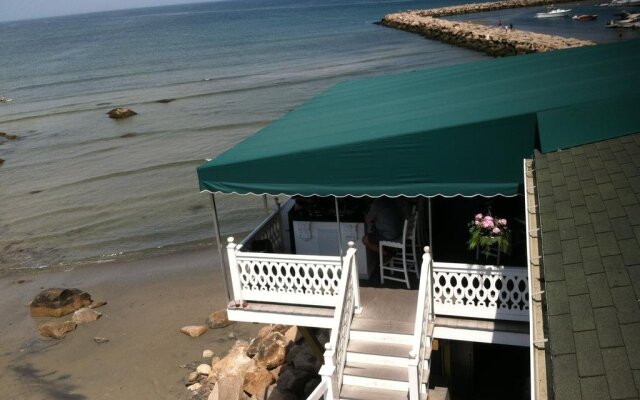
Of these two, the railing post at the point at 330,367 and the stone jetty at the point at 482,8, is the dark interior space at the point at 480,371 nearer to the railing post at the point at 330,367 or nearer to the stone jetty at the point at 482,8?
the railing post at the point at 330,367

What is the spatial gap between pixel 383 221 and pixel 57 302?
38.8 feet

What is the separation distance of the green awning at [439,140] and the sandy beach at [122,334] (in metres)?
6.32

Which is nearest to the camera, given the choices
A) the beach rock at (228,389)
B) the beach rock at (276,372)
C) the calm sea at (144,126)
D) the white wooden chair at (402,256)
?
the white wooden chair at (402,256)

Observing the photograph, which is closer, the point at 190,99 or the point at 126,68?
the point at 190,99

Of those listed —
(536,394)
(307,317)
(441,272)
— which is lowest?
(307,317)

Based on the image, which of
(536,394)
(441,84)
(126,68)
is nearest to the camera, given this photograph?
(536,394)

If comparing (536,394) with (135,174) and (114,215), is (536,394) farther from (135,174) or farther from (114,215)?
(135,174)

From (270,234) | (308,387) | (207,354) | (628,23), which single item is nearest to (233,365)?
(308,387)

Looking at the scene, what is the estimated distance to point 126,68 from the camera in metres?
79.6

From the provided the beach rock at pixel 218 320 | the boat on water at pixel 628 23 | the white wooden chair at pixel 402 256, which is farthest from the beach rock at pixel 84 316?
the boat on water at pixel 628 23

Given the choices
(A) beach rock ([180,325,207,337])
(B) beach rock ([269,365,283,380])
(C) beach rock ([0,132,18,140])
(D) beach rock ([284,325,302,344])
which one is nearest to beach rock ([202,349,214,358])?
(A) beach rock ([180,325,207,337])

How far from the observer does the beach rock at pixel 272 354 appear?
12359mm

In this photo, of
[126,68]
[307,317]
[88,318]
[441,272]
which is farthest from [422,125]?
[126,68]

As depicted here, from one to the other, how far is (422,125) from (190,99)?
46086mm
